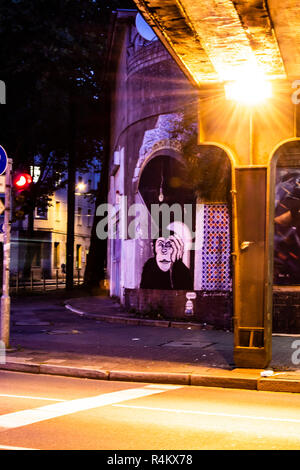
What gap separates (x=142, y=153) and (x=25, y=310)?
7.75 metres

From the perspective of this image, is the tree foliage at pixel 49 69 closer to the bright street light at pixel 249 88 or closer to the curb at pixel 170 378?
the bright street light at pixel 249 88

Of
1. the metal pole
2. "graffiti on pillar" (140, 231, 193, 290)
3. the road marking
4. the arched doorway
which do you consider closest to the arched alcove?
the arched doorway

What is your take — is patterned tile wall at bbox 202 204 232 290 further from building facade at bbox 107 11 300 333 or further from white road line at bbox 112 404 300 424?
white road line at bbox 112 404 300 424

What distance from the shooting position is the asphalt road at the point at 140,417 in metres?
6.52

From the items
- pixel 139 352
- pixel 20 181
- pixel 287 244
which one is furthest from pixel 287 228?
pixel 20 181

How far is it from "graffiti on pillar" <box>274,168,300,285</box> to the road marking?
730cm

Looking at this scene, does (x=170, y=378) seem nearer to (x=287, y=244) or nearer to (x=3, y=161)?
(x=3, y=161)

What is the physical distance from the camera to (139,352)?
1338 centimetres

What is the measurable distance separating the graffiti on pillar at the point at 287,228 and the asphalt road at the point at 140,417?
6772 mm

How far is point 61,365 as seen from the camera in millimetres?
11820

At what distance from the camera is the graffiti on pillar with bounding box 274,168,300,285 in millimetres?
16688

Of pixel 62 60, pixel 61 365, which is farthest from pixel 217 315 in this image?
pixel 62 60

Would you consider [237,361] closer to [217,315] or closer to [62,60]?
[217,315]

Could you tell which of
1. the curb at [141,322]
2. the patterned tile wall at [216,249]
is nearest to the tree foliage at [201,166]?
the patterned tile wall at [216,249]
